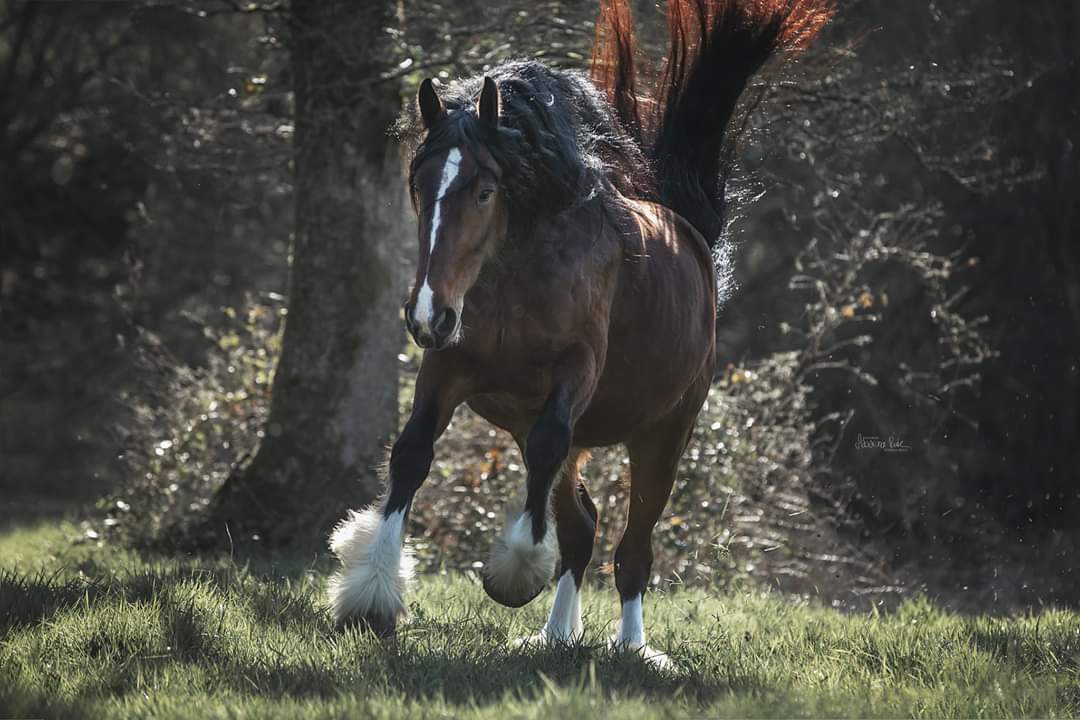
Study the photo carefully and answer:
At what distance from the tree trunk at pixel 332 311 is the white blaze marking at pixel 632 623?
385 cm

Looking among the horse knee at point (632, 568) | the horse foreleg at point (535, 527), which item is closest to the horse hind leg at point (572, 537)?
the horse knee at point (632, 568)

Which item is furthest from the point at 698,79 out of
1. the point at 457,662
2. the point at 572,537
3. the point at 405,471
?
the point at 457,662

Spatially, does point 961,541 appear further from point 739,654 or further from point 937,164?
point 739,654

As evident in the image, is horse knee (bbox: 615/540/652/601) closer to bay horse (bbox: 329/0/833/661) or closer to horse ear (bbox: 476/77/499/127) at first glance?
bay horse (bbox: 329/0/833/661)

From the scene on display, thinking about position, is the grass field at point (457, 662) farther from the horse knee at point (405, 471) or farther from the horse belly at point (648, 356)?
the horse belly at point (648, 356)

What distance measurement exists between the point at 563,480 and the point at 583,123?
1759 millimetres

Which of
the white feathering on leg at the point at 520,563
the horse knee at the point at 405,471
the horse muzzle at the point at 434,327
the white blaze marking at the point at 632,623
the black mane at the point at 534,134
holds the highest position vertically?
the black mane at the point at 534,134

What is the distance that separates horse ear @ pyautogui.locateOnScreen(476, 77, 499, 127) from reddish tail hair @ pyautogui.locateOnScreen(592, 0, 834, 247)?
6.54 ft

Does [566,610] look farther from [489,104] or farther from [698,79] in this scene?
[698,79]

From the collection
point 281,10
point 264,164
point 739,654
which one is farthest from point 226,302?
point 739,654

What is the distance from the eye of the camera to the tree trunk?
33.2ft

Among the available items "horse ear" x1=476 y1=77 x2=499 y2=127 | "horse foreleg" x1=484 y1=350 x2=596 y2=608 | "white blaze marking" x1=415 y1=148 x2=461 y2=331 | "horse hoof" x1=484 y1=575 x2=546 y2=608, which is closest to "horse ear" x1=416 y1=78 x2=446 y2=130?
"horse ear" x1=476 y1=77 x2=499 y2=127

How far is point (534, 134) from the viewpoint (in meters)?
5.74

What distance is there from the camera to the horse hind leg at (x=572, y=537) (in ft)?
21.6
